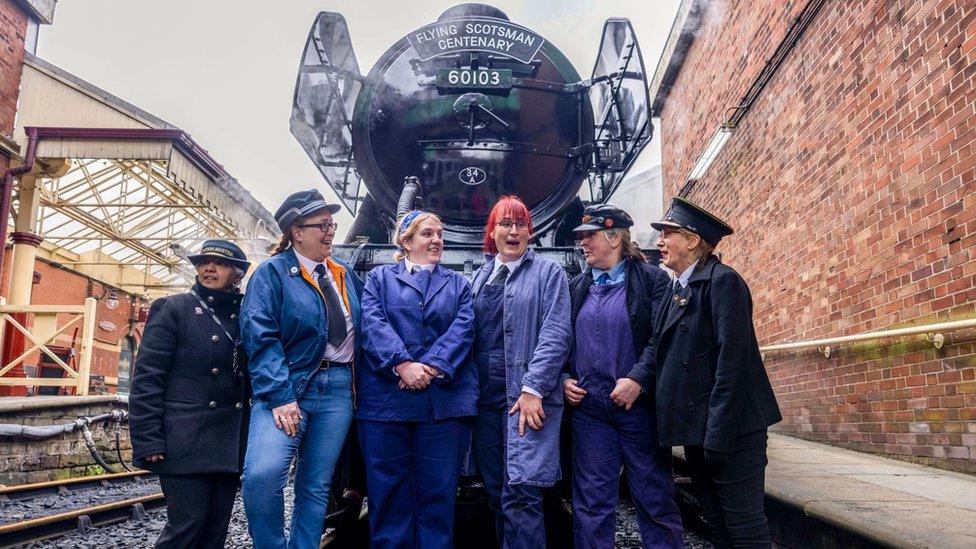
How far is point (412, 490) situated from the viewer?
2.66 m

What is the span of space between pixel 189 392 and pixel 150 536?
213 cm

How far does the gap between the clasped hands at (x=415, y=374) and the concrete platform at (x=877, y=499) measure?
165cm

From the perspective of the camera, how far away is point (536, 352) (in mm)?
2658

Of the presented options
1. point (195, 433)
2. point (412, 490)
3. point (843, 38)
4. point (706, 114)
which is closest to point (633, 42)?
point (843, 38)

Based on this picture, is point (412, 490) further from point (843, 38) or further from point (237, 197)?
point (237, 197)

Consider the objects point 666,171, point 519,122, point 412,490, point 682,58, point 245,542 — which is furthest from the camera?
point 666,171

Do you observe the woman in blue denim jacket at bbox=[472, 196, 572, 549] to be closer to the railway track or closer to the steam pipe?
the steam pipe

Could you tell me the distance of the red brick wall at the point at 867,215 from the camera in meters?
3.64

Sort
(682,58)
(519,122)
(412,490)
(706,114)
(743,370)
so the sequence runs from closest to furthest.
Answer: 1. (743,370)
2. (412,490)
3. (519,122)
4. (706,114)
5. (682,58)

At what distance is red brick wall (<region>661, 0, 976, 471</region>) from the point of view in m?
3.64

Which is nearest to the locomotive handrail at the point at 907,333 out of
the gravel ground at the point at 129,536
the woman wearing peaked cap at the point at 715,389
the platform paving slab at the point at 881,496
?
the platform paving slab at the point at 881,496

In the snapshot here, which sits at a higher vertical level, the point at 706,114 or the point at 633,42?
the point at 706,114

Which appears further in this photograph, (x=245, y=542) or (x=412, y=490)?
(x=245, y=542)

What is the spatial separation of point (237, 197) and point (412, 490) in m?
12.7
